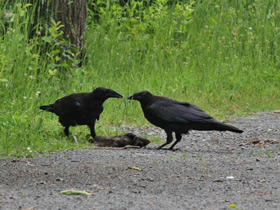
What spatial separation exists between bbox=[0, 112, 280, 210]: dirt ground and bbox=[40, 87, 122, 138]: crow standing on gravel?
0.61 m

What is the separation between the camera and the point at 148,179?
240 inches

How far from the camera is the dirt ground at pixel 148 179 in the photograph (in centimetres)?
518

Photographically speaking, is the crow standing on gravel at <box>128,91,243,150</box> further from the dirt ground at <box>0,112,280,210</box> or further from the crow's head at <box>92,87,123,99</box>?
the crow's head at <box>92,87,123,99</box>

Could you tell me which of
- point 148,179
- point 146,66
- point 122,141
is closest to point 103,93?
point 122,141

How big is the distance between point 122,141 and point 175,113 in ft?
2.18

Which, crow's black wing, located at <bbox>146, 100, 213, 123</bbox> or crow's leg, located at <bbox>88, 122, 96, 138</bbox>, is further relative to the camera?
crow's leg, located at <bbox>88, 122, 96, 138</bbox>

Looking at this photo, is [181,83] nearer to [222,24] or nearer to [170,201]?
[222,24]

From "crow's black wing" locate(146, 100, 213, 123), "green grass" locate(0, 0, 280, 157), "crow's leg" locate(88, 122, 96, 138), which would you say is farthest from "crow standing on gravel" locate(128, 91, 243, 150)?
"green grass" locate(0, 0, 280, 157)

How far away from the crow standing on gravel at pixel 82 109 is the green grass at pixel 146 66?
0.81 ft

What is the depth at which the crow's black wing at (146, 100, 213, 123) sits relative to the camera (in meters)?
7.91

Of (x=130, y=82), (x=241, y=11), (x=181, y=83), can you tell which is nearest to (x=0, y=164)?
(x=130, y=82)

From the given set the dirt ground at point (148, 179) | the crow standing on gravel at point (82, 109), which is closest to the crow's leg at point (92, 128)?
the crow standing on gravel at point (82, 109)

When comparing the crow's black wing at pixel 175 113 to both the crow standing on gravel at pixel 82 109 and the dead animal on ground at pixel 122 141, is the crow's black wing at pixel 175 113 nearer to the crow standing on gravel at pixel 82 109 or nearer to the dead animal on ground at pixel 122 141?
the dead animal on ground at pixel 122 141

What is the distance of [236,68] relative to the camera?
1282cm
